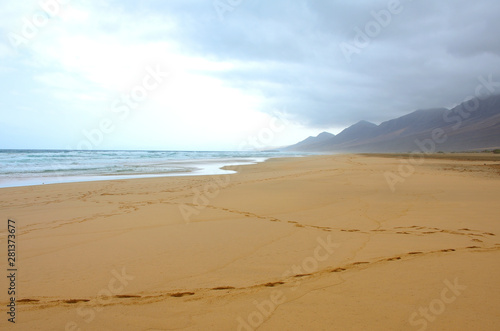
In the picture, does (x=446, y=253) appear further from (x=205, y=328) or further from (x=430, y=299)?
(x=205, y=328)

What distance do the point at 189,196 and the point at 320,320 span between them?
7140 millimetres

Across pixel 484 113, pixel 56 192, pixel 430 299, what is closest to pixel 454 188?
pixel 430 299

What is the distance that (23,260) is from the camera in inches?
149

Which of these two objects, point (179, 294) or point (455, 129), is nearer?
point (179, 294)
